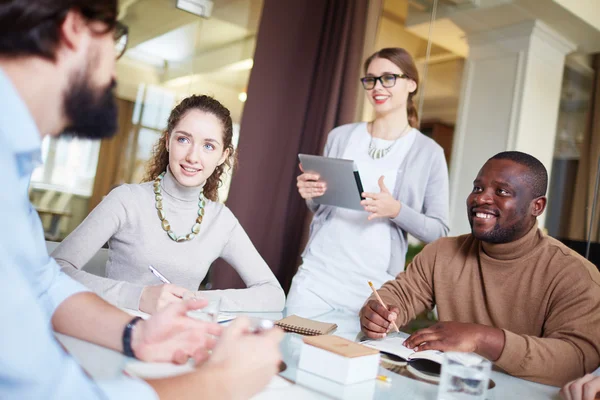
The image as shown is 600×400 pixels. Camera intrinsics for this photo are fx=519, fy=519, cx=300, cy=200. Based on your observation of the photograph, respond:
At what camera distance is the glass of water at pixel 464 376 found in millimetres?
950

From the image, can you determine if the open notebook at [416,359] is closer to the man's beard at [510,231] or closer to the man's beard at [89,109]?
the man's beard at [510,231]

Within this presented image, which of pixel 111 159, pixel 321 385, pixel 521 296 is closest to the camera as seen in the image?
pixel 321 385

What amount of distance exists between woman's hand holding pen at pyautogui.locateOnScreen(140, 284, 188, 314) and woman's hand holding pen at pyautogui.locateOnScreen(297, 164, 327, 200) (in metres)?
1.03

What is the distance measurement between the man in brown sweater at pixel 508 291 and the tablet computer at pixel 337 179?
0.41 meters

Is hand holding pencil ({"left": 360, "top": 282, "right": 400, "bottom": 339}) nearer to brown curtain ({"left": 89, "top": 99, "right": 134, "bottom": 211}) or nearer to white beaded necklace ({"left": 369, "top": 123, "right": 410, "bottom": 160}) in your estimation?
white beaded necklace ({"left": 369, "top": 123, "right": 410, "bottom": 160})

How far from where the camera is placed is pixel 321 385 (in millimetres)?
950

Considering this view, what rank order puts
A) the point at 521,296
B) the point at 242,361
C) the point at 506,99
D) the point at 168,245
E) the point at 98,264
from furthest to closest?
the point at 506,99 → the point at 98,264 → the point at 168,245 → the point at 521,296 → the point at 242,361

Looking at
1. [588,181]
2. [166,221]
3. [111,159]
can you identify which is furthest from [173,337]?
[588,181]

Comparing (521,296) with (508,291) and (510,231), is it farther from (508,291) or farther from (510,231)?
(510,231)

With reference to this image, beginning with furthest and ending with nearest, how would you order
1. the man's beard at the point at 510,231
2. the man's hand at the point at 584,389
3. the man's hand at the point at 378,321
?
the man's beard at the point at 510,231, the man's hand at the point at 378,321, the man's hand at the point at 584,389

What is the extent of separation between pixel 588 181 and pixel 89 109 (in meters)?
3.42

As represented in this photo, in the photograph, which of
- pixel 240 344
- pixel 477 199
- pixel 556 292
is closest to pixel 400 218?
pixel 477 199

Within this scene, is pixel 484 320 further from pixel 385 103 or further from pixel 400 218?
pixel 385 103

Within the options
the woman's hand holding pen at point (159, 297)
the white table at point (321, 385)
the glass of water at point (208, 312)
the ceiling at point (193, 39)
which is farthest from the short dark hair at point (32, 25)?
the ceiling at point (193, 39)
